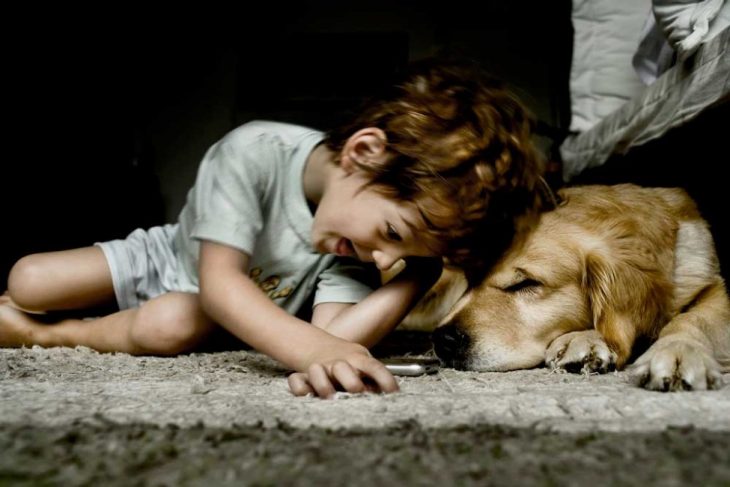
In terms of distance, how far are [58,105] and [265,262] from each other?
1.62 meters

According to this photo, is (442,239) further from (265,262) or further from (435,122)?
(265,262)

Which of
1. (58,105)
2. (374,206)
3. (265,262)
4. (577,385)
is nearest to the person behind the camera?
(577,385)

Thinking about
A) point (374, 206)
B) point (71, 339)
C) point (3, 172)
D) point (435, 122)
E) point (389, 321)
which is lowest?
point (71, 339)

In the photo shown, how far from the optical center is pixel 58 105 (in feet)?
8.07

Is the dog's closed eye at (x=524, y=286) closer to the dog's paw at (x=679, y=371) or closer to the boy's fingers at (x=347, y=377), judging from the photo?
the dog's paw at (x=679, y=371)

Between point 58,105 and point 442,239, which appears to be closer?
point 442,239

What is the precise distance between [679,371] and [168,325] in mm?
972

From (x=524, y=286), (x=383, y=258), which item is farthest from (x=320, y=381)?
(x=524, y=286)

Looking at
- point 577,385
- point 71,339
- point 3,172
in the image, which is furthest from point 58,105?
point 577,385

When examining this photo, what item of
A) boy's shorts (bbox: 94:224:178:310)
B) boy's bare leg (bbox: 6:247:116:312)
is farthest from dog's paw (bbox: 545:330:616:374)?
boy's bare leg (bbox: 6:247:116:312)

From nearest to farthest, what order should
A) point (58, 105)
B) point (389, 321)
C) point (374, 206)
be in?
point (374, 206) < point (389, 321) < point (58, 105)

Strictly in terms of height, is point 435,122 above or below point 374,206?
above

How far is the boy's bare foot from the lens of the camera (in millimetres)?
1417

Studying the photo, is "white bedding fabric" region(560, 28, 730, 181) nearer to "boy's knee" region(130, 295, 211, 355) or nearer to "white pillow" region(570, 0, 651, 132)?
"white pillow" region(570, 0, 651, 132)
